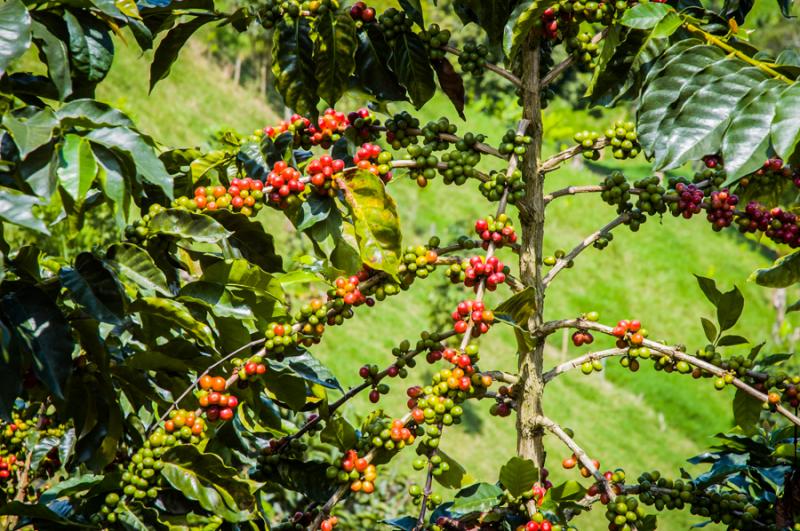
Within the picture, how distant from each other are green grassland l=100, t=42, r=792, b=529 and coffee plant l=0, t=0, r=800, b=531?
5591mm

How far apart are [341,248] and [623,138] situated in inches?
29.0

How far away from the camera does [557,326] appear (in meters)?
1.92

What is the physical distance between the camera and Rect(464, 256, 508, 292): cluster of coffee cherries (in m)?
1.71

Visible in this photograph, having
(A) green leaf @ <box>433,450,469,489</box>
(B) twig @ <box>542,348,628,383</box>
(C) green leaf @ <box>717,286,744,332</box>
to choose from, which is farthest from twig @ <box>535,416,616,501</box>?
(C) green leaf @ <box>717,286,744,332</box>

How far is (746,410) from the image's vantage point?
194 centimetres

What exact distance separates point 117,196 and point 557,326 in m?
1.04

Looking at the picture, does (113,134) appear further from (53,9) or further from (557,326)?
(557,326)

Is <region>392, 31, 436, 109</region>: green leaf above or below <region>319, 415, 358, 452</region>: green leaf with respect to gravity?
above

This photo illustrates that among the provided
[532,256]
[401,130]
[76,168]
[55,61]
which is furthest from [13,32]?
[532,256]

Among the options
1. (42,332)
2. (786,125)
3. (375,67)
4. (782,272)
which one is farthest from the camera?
(375,67)

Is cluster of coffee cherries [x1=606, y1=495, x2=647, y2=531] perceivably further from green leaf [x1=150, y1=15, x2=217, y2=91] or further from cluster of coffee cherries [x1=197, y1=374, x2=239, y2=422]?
green leaf [x1=150, y1=15, x2=217, y2=91]

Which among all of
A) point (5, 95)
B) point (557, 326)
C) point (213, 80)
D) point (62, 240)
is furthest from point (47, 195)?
point (213, 80)

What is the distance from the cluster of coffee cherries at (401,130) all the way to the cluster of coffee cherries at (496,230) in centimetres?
33

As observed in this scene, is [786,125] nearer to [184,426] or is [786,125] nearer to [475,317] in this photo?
[475,317]
